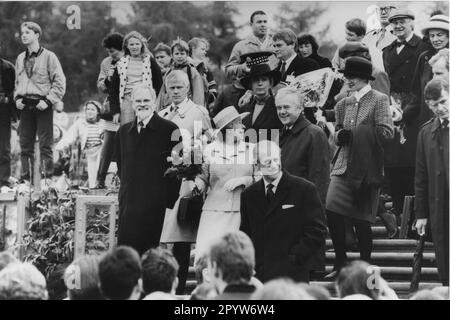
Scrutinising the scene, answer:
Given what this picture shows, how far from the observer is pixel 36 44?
12.3 m

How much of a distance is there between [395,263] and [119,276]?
3890mm

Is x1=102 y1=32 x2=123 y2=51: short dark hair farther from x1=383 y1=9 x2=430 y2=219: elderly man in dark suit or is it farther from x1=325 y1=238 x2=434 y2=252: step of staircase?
x1=325 y1=238 x2=434 y2=252: step of staircase

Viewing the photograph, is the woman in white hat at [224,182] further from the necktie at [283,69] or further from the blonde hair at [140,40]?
the blonde hair at [140,40]

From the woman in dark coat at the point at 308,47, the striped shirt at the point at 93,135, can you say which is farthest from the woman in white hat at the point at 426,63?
the striped shirt at the point at 93,135

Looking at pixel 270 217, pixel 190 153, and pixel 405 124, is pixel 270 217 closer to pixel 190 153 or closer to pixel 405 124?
pixel 190 153

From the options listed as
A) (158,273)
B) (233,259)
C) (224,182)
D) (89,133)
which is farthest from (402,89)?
(158,273)

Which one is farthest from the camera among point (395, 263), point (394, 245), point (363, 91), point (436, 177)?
point (394, 245)

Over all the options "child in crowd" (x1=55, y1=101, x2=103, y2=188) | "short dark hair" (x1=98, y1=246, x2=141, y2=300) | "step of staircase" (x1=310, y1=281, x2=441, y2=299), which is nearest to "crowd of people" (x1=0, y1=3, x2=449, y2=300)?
"short dark hair" (x1=98, y1=246, x2=141, y2=300)

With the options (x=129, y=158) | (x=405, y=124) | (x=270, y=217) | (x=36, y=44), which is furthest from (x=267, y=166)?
(x=36, y=44)

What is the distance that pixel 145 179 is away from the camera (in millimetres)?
10453

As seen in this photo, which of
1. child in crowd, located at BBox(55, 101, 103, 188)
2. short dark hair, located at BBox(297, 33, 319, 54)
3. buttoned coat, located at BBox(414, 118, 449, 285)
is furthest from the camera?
child in crowd, located at BBox(55, 101, 103, 188)

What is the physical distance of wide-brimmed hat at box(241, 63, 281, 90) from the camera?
427 inches

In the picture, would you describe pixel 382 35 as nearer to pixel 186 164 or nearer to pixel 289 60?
pixel 289 60

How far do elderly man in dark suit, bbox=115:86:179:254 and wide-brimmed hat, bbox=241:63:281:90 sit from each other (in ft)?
2.82
